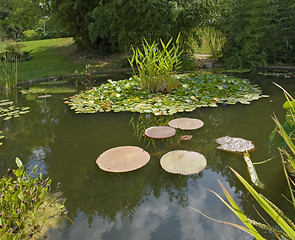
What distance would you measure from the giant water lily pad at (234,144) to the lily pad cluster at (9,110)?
8.91 ft

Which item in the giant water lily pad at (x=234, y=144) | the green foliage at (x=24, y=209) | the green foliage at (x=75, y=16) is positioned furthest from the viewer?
the green foliage at (x=75, y=16)

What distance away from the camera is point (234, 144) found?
2.29 m

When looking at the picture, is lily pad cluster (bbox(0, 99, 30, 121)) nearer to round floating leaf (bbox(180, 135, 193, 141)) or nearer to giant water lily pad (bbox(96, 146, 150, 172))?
giant water lily pad (bbox(96, 146, 150, 172))

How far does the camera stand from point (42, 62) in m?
8.75

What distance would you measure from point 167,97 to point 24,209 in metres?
2.81

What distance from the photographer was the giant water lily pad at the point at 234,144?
86.7 inches

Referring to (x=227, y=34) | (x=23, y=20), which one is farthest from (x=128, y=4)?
(x=23, y=20)

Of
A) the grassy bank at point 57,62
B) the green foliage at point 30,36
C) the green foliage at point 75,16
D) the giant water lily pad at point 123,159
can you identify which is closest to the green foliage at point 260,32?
the grassy bank at point 57,62

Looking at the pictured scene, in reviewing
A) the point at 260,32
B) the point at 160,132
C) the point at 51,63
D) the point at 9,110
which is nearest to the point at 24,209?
the point at 160,132

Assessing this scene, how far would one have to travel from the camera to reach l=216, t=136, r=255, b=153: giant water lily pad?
220 cm

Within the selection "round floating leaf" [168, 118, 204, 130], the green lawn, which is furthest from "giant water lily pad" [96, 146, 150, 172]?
the green lawn

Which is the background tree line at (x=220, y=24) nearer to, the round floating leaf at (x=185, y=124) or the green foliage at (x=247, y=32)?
the green foliage at (x=247, y=32)

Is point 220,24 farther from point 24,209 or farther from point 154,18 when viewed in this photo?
point 24,209

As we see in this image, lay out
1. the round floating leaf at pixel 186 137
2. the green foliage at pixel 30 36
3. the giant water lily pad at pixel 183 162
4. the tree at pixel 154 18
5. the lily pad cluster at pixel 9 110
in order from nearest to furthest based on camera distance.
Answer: the giant water lily pad at pixel 183 162, the round floating leaf at pixel 186 137, the lily pad cluster at pixel 9 110, the tree at pixel 154 18, the green foliage at pixel 30 36
